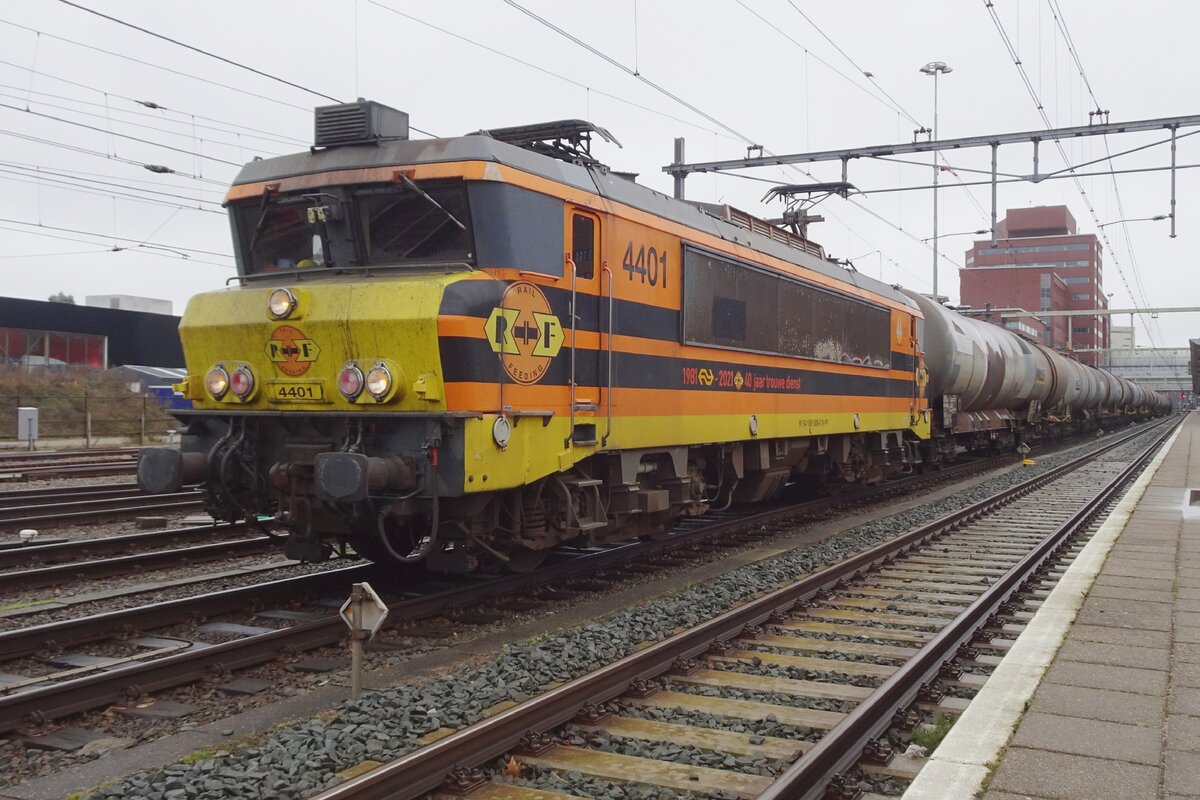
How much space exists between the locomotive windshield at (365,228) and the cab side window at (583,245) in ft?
3.64

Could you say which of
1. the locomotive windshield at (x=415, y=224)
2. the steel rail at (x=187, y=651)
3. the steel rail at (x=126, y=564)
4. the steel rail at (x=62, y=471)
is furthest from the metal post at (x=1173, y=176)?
the steel rail at (x=62, y=471)

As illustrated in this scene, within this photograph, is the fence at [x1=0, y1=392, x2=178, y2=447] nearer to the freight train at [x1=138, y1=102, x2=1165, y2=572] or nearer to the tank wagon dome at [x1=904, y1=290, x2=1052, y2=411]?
the tank wagon dome at [x1=904, y1=290, x2=1052, y2=411]

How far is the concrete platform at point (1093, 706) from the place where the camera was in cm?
417

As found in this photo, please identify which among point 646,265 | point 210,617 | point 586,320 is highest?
point 646,265

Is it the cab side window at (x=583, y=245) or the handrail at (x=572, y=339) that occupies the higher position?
the cab side window at (x=583, y=245)

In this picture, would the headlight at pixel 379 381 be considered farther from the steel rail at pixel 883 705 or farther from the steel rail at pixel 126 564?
the steel rail at pixel 126 564

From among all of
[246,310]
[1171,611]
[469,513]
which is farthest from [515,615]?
[1171,611]

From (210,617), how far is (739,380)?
6036 millimetres

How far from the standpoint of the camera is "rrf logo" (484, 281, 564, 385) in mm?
7352

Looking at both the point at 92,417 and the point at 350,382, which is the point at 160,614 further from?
the point at 92,417

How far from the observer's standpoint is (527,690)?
5.98 meters

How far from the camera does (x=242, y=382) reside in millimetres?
7770

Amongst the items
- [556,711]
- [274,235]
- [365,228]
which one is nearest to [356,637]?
[556,711]

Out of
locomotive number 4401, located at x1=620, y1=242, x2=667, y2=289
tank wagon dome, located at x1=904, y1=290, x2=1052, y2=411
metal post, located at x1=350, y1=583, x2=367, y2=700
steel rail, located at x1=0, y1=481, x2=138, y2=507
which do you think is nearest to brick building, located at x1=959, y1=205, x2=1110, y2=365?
tank wagon dome, located at x1=904, y1=290, x2=1052, y2=411
